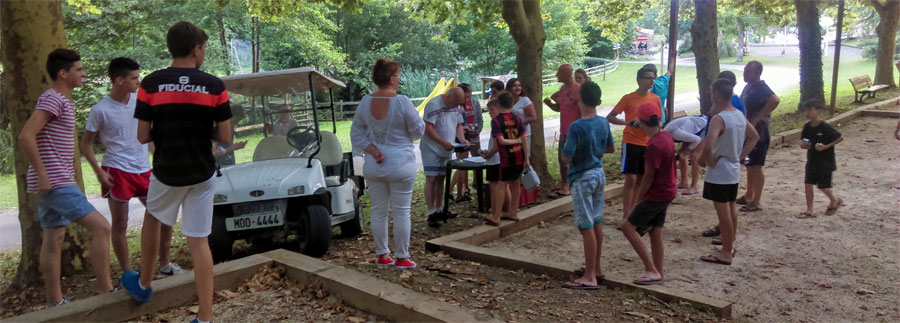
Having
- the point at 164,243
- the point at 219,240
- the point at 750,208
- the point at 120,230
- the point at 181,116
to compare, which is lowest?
the point at 750,208

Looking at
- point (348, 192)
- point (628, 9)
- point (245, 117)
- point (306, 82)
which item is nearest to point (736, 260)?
point (348, 192)

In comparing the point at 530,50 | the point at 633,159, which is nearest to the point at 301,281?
the point at 633,159

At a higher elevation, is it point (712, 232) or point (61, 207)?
point (61, 207)

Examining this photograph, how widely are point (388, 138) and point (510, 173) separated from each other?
2090 millimetres

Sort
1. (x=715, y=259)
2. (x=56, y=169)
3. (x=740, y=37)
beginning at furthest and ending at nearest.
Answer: (x=740, y=37) < (x=715, y=259) < (x=56, y=169)

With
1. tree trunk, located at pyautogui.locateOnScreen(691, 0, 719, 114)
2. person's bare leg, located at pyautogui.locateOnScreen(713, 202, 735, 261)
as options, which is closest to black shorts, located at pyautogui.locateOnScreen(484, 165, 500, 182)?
person's bare leg, located at pyautogui.locateOnScreen(713, 202, 735, 261)

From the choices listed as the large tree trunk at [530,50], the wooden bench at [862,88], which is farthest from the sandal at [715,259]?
the wooden bench at [862,88]

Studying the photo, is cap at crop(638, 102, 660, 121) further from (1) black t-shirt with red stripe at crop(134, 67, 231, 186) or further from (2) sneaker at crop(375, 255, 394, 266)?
(1) black t-shirt with red stripe at crop(134, 67, 231, 186)

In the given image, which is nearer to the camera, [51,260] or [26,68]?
[51,260]

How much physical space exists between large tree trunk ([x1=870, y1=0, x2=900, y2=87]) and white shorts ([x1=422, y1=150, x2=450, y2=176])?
22.5 metres

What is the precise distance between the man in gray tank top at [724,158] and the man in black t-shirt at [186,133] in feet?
13.8

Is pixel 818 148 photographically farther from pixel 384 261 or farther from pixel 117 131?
pixel 117 131

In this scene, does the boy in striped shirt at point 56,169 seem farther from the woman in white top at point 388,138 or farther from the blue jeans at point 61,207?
the woman in white top at point 388,138

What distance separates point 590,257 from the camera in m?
5.00
